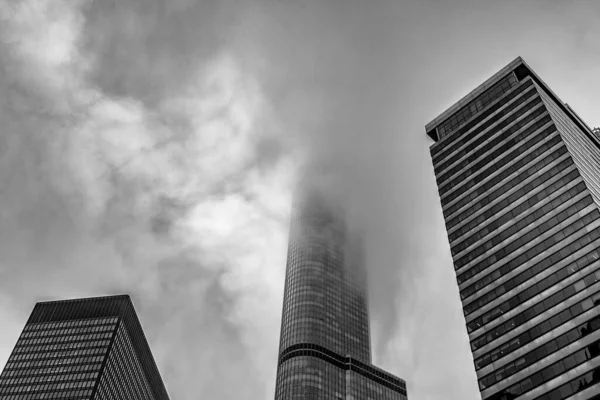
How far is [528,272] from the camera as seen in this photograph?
9350cm

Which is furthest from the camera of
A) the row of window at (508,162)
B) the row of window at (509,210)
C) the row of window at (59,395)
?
the row of window at (59,395)

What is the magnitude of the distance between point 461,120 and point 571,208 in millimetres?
41126

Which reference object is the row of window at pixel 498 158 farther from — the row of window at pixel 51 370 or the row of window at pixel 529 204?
the row of window at pixel 51 370

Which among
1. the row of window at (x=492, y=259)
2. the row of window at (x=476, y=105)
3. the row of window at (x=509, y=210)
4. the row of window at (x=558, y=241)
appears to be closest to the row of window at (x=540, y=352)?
the row of window at (x=558, y=241)

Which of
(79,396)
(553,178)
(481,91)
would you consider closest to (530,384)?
(553,178)

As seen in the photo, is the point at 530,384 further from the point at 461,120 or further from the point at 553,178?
the point at 461,120

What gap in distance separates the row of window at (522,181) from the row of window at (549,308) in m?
21.9

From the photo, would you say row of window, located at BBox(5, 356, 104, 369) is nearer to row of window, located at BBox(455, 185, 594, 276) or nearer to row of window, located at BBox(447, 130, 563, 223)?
row of window, located at BBox(447, 130, 563, 223)

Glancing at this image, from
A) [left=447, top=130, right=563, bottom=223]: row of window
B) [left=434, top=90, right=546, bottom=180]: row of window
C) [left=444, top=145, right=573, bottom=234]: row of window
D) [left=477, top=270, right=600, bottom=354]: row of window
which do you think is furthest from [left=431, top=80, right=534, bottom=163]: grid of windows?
[left=477, top=270, right=600, bottom=354]: row of window

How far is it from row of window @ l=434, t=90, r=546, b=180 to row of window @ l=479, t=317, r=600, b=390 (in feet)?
143

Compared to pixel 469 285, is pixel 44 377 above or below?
above

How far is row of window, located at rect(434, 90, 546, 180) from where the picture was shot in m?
115

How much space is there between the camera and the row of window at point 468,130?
400ft

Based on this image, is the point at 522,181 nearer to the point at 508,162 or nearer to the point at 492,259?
the point at 508,162
